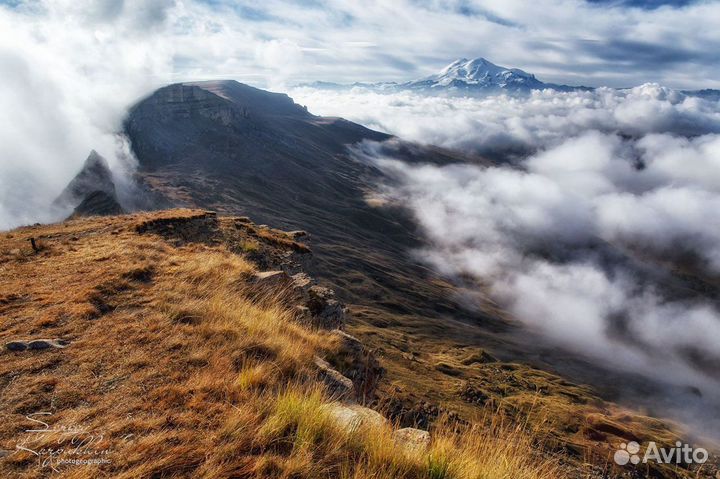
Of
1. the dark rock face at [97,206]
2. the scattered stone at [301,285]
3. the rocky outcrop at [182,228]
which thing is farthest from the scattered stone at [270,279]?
the dark rock face at [97,206]

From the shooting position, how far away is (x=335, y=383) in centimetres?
874

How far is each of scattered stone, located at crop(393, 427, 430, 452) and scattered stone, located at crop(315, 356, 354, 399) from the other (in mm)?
1829

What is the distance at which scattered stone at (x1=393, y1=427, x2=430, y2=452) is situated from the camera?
5.61 m

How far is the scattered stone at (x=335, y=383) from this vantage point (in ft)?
27.6

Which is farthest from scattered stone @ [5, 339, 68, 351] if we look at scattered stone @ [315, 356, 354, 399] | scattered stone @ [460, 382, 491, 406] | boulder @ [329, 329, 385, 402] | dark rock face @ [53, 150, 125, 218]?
dark rock face @ [53, 150, 125, 218]

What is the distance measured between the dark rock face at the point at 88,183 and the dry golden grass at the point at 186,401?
463 ft

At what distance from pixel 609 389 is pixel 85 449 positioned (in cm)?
18685

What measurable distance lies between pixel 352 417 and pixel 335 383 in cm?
233

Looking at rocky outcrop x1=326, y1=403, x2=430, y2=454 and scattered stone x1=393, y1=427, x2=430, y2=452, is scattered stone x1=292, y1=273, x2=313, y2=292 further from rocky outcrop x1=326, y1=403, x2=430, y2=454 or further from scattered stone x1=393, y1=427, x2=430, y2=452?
scattered stone x1=393, y1=427, x2=430, y2=452

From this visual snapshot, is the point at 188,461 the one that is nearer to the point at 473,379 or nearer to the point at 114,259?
the point at 114,259

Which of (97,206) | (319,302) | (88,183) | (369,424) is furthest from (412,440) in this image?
(88,183)

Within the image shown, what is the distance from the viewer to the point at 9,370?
7.50 metres

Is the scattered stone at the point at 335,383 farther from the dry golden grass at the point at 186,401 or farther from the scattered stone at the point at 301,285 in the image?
the scattered stone at the point at 301,285

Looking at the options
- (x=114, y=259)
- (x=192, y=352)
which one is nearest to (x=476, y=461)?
(x=192, y=352)
